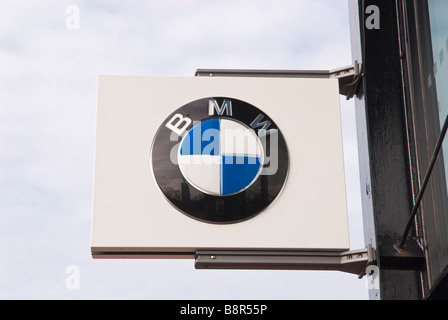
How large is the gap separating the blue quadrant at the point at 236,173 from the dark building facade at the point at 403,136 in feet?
2.65

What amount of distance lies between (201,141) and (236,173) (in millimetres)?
Result: 299

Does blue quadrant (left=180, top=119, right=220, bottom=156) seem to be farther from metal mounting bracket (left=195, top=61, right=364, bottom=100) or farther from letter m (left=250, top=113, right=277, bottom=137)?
metal mounting bracket (left=195, top=61, right=364, bottom=100)

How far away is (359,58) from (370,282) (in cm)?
153

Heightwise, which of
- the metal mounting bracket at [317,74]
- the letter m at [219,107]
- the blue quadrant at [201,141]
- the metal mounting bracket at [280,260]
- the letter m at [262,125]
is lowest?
the metal mounting bracket at [280,260]

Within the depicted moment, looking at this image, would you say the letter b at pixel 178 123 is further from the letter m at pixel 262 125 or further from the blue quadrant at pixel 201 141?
the letter m at pixel 262 125

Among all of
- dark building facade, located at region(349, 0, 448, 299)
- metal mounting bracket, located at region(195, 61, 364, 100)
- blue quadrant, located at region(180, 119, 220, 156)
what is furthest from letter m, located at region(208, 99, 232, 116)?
dark building facade, located at region(349, 0, 448, 299)

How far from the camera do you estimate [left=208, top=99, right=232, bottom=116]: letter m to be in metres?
5.78

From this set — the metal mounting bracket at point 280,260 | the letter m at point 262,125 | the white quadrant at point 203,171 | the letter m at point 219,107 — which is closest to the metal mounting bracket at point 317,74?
the letter m at point 219,107

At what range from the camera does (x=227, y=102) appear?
5.84 m

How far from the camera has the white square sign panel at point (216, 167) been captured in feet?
17.8

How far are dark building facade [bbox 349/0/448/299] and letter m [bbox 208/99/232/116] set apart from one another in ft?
3.01

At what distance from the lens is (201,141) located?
5.64 metres

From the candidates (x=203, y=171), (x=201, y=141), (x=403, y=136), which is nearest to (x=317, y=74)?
(x=403, y=136)
